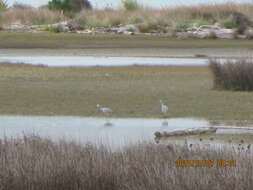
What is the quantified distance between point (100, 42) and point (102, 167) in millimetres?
33308

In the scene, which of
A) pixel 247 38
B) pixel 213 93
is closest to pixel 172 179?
pixel 213 93

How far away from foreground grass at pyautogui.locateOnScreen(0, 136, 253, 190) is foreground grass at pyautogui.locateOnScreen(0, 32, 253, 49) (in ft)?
100

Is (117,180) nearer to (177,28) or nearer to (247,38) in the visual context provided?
(247,38)

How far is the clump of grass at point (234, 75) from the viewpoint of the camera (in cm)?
2288

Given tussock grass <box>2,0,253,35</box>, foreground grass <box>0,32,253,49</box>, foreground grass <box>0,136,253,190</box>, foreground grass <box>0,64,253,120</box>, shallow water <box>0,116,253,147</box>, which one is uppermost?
foreground grass <box>0,136,253,190</box>

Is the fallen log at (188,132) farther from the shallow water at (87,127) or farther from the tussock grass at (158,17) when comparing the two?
the tussock grass at (158,17)

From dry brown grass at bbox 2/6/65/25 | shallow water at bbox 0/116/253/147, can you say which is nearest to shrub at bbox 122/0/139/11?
dry brown grass at bbox 2/6/65/25

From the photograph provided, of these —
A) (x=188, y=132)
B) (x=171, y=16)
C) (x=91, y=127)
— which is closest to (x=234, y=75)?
(x=91, y=127)

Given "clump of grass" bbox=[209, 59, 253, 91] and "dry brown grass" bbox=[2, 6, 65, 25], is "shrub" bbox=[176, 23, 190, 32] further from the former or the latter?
"clump of grass" bbox=[209, 59, 253, 91]

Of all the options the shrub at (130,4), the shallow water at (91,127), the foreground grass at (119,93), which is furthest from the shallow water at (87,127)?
the shrub at (130,4)

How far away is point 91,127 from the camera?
A: 55.9 feet

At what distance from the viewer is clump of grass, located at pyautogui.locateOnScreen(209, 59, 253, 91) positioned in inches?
901

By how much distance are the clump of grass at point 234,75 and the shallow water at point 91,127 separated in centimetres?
527

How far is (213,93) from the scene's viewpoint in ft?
73.0
